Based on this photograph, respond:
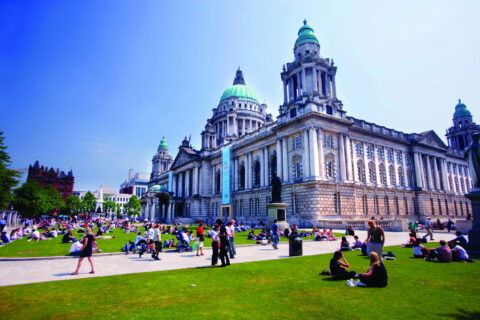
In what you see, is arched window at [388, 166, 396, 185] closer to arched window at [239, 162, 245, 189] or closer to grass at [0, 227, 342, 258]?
arched window at [239, 162, 245, 189]

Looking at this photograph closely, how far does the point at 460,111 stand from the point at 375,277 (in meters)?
93.0

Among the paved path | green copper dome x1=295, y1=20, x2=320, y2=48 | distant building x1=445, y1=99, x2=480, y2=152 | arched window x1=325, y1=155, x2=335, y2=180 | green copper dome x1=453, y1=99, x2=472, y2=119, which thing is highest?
green copper dome x1=295, y1=20, x2=320, y2=48

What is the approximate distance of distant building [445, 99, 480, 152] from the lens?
7544 cm

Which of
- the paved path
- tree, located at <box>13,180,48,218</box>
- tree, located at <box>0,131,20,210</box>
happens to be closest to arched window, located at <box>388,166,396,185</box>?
the paved path

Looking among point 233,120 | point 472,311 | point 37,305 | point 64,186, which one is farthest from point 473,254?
point 64,186

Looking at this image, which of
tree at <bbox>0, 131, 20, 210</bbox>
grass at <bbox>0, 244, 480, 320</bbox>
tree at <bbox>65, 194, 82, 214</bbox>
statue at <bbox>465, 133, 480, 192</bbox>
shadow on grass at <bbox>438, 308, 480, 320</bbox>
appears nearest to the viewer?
shadow on grass at <bbox>438, 308, 480, 320</bbox>

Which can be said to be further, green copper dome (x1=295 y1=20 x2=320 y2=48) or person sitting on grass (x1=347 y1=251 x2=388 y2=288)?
green copper dome (x1=295 y1=20 x2=320 y2=48)

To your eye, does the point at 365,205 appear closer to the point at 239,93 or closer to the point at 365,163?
the point at 365,163

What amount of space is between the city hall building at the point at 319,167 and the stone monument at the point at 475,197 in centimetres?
2190

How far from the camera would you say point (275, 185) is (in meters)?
31.0

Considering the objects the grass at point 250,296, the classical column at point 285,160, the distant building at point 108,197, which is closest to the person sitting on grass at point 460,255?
the grass at point 250,296

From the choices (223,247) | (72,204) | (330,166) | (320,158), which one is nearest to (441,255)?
(223,247)

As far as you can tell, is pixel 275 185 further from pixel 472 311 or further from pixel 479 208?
pixel 472 311

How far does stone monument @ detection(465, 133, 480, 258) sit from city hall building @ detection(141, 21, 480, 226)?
71.8ft
